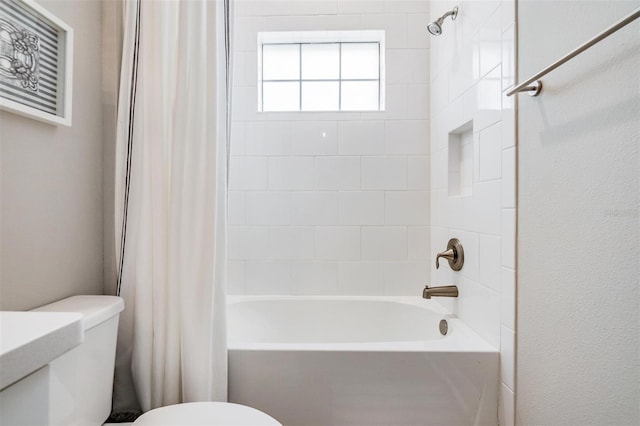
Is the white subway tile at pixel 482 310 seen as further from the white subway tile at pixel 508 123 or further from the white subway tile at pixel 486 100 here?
the white subway tile at pixel 486 100

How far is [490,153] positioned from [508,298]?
55cm

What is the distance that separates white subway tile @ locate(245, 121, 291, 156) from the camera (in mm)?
2160

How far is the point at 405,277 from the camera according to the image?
2158 millimetres

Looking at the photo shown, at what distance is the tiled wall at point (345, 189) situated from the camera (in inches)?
84.7

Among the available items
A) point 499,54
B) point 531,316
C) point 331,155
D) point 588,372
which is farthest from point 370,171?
point 588,372

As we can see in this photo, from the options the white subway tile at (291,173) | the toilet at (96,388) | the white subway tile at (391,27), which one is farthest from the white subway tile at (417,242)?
the toilet at (96,388)

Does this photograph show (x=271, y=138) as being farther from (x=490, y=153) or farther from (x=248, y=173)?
(x=490, y=153)

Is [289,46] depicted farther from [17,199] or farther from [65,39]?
[17,199]

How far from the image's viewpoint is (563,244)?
938mm

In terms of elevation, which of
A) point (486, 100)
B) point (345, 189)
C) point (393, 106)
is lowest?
point (345, 189)

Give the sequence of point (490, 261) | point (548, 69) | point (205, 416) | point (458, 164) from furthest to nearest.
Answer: point (458, 164)
point (490, 261)
point (205, 416)
point (548, 69)

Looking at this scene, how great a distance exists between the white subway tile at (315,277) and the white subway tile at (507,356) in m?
1.05

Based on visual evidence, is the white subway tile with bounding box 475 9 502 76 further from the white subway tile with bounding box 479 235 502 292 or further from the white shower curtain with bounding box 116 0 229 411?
the white shower curtain with bounding box 116 0 229 411

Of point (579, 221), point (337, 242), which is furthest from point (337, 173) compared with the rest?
point (579, 221)
